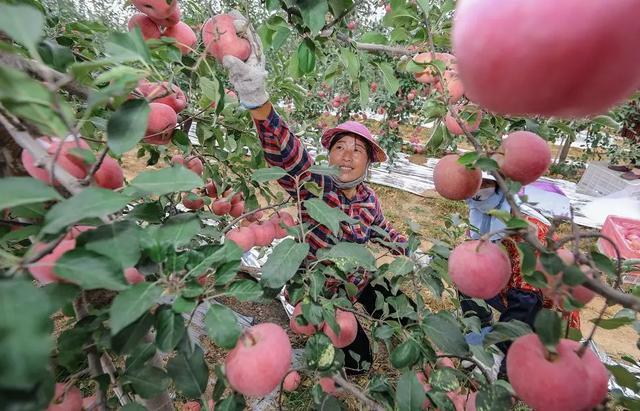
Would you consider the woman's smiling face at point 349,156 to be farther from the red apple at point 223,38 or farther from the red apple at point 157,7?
the red apple at point 157,7

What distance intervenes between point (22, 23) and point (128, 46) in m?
0.14

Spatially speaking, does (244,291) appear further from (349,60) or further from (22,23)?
(349,60)

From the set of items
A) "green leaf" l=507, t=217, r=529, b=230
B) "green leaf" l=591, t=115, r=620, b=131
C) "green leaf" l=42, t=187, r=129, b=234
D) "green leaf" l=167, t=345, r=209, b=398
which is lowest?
"green leaf" l=167, t=345, r=209, b=398

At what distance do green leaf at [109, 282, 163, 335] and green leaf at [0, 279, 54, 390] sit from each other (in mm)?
106

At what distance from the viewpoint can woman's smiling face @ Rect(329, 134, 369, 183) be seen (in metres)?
1.44

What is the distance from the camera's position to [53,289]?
0.43 meters

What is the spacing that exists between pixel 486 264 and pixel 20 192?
720mm

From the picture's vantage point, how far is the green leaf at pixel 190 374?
0.62 m

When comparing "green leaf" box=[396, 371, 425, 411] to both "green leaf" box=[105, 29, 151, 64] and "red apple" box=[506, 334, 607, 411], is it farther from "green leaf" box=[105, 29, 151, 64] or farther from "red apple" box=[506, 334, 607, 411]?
"green leaf" box=[105, 29, 151, 64]

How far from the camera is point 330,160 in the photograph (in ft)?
4.97

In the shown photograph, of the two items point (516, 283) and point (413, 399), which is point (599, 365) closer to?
point (413, 399)

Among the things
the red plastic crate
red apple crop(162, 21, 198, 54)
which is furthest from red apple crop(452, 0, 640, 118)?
the red plastic crate

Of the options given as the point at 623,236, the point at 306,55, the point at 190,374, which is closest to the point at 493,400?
the point at 190,374

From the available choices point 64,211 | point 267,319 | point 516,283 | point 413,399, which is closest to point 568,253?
point 413,399
